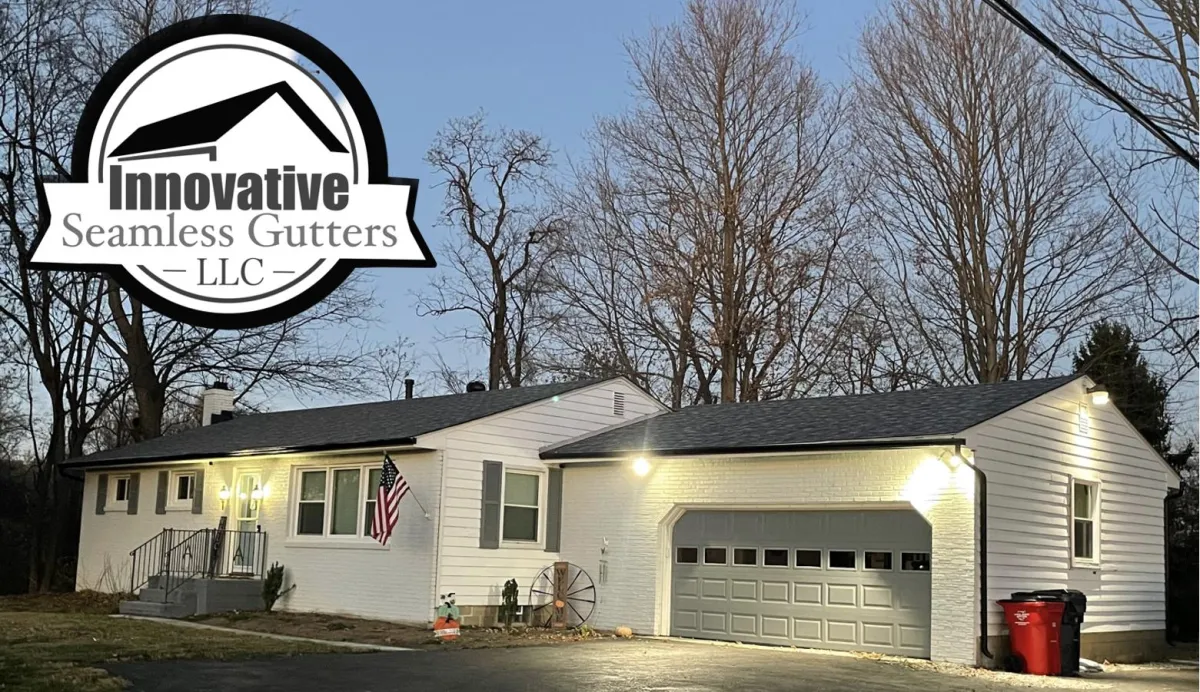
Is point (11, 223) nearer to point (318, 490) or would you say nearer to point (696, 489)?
point (318, 490)

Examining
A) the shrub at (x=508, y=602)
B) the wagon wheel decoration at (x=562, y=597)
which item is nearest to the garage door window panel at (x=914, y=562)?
the wagon wheel decoration at (x=562, y=597)

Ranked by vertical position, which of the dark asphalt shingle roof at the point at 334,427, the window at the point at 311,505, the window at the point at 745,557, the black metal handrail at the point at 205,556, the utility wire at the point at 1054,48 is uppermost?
the utility wire at the point at 1054,48

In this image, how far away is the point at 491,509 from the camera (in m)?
19.9

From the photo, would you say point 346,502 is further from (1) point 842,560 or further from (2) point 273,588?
(1) point 842,560

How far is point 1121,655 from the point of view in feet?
60.7

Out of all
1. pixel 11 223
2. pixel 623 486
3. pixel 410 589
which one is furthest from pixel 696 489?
pixel 11 223

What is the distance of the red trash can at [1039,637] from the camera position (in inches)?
612

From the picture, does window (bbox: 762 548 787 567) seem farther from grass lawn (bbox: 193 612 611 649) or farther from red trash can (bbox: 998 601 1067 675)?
red trash can (bbox: 998 601 1067 675)

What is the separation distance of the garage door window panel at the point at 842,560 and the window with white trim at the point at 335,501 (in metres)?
7.48

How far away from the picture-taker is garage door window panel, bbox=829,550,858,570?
17.2m

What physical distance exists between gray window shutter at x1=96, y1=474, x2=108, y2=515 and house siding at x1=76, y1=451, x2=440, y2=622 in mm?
1398

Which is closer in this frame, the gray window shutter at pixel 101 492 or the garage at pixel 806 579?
the garage at pixel 806 579

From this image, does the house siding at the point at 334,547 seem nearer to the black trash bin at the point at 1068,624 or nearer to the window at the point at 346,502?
the window at the point at 346,502

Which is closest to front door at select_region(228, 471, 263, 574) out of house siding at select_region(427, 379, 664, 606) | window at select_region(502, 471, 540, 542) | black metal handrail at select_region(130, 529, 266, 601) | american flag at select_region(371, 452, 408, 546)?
black metal handrail at select_region(130, 529, 266, 601)
